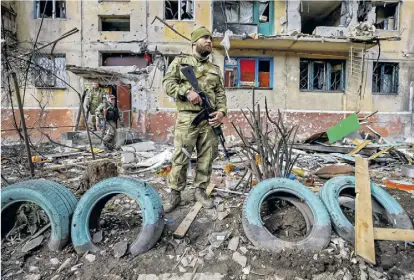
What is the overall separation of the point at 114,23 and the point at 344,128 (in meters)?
10.9

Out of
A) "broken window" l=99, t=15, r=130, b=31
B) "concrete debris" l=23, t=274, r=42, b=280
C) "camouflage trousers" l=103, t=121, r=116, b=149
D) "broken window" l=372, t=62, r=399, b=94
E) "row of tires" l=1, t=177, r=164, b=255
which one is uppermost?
"broken window" l=99, t=15, r=130, b=31

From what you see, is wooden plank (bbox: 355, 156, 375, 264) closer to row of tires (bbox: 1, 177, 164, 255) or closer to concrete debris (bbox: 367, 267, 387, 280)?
concrete debris (bbox: 367, 267, 387, 280)

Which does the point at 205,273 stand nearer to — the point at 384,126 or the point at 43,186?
the point at 43,186

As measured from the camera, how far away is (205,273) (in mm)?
1933

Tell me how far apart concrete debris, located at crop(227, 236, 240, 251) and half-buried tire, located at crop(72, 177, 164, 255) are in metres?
0.64

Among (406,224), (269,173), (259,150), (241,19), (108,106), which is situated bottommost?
(406,224)

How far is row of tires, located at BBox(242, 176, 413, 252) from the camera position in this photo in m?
2.16

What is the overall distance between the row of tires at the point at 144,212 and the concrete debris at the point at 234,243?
17 cm

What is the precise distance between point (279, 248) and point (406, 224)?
1.36m

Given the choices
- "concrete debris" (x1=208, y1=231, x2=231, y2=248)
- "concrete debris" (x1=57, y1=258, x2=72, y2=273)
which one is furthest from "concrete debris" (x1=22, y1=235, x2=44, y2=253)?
"concrete debris" (x1=208, y1=231, x2=231, y2=248)

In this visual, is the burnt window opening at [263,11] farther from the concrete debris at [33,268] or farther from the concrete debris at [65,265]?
the concrete debris at [33,268]

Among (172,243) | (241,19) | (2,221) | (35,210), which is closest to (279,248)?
(172,243)

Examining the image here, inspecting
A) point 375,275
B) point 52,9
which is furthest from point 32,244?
point 52,9

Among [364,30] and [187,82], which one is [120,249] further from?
[364,30]
